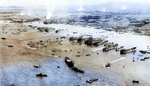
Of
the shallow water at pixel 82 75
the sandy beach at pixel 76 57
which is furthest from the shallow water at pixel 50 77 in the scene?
the sandy beach at pixel 76 57

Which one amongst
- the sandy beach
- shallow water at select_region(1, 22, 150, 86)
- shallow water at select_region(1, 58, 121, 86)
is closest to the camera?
shallow water at select_region(1, 58, 121, 86)

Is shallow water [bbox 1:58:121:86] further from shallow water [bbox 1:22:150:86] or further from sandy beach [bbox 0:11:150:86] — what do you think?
sandy beach [bbox 0:11:150:86]

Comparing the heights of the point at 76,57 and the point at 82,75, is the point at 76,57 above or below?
above

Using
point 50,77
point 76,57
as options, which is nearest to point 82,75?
point 50,77

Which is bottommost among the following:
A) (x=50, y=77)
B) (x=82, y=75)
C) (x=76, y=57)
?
(x=82, y=75)

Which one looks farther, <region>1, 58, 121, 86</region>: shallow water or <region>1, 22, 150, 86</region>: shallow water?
<region>1, 22, 150, 86</region>: shallow water

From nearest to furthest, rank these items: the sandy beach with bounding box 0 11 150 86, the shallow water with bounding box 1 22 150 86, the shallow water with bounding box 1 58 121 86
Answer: the shallow water with bounding box 1 58 121 86 < the shallow water with bounding box 1 22 150 86 < the sandy beach with bounding box 0 11 150 86

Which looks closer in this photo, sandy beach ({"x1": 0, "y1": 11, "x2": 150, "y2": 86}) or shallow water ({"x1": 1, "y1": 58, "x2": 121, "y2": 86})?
shallow water ({"x1": 1, "y1": 58, "x2": 121, "y2": 86})

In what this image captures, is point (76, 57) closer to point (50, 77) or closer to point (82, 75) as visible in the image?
point (82, 75)

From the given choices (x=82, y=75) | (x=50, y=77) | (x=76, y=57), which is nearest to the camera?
(x=50, y=77)

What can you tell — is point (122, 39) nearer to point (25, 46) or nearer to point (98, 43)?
point (98, 43)

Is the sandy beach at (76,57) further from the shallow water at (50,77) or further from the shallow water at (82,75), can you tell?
the shallow water at (50,77)

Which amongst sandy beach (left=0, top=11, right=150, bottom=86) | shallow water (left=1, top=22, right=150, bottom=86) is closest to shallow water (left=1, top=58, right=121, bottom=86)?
shallow water (left=1, top=22, right=150, bottom=86)

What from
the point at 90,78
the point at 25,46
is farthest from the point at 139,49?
the point at 25,46
